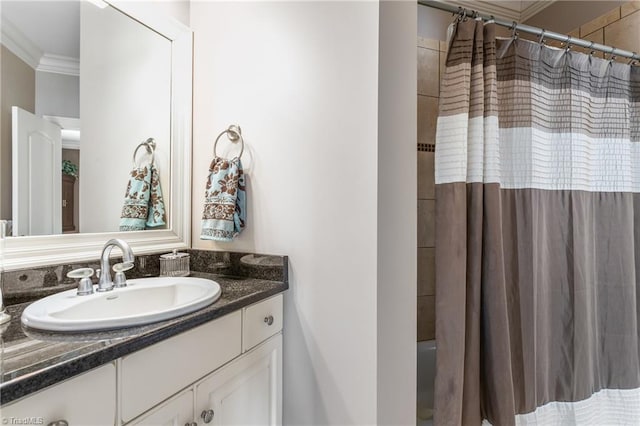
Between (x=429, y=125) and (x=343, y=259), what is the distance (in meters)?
1.22

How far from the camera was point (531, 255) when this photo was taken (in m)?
1.39

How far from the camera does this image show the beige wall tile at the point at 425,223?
6.35ft

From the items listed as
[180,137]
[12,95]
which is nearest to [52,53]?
[12,95]

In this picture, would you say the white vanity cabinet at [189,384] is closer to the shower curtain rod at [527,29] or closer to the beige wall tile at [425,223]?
Result: the beige wall tile at [425,223]

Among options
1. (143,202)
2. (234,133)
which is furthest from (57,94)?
(234,133)

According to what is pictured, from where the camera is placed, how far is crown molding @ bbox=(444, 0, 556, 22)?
2.06 meters

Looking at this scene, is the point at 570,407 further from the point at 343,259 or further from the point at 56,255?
the point at 56,255

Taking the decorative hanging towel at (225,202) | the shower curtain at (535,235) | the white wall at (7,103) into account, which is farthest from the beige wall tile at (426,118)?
the white wall at (7,103)

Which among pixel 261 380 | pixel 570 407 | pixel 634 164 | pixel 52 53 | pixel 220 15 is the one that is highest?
pixel 220 15

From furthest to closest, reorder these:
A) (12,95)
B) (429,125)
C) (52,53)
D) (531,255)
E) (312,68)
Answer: (429,125) → (531,255) → (312,68) → (52,53) → (12,95)

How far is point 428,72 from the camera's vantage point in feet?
6.43

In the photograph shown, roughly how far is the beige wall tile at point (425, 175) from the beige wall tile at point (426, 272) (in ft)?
Answer: 1.10

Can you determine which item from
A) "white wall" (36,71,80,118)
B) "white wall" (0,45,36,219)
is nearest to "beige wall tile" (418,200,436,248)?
"white wall" (36,71,80,118)

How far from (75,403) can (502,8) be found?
9.29 feet
